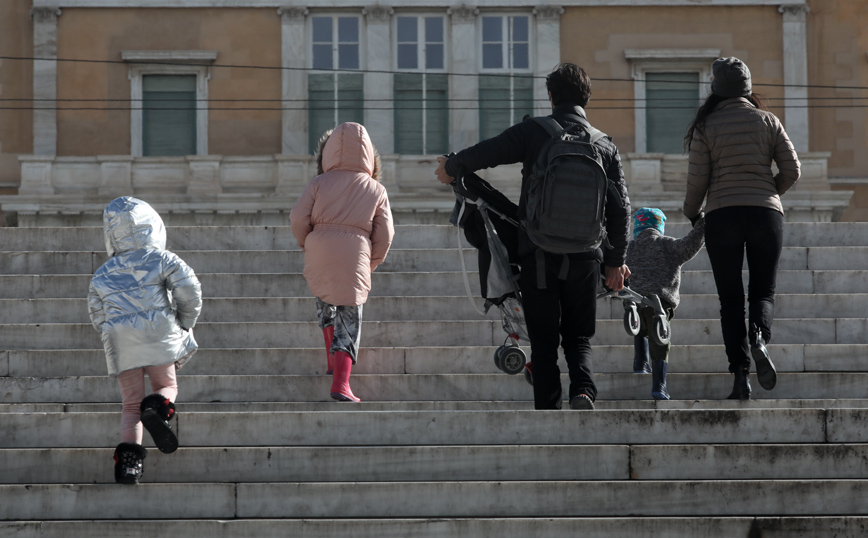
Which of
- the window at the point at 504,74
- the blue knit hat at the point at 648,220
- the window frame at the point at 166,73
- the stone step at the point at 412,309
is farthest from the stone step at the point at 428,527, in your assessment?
the window frame at the point at 166,73

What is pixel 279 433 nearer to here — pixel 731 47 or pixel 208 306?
pixel 208 306

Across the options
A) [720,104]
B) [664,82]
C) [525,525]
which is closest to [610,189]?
[720,104]

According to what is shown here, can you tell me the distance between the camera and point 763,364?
761 centimetres

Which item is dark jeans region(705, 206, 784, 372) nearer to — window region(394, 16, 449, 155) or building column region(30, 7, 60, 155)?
window region(394, 16, 449, 155)

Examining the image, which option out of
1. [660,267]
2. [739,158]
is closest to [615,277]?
[739,158]

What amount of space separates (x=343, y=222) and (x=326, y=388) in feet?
3.57

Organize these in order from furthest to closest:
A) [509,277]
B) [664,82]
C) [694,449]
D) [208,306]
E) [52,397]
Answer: [664,82] < [208,306] < [52,397] < [509,277] < [694,449]

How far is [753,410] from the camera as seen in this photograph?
23.7 feet

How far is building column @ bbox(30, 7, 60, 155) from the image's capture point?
25906 millimetres

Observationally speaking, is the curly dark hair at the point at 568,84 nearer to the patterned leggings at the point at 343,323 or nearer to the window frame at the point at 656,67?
the patterned leggings at the point at 343,323

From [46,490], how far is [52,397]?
217cm

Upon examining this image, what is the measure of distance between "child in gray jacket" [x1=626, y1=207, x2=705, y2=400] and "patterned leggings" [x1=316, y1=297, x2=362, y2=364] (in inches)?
73.5

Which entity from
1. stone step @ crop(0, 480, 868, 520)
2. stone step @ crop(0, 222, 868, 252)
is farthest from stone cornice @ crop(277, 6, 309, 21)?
stone step @ crop(0, 480, 868, 520)

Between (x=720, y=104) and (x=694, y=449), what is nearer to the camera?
(x=694, y=449)
